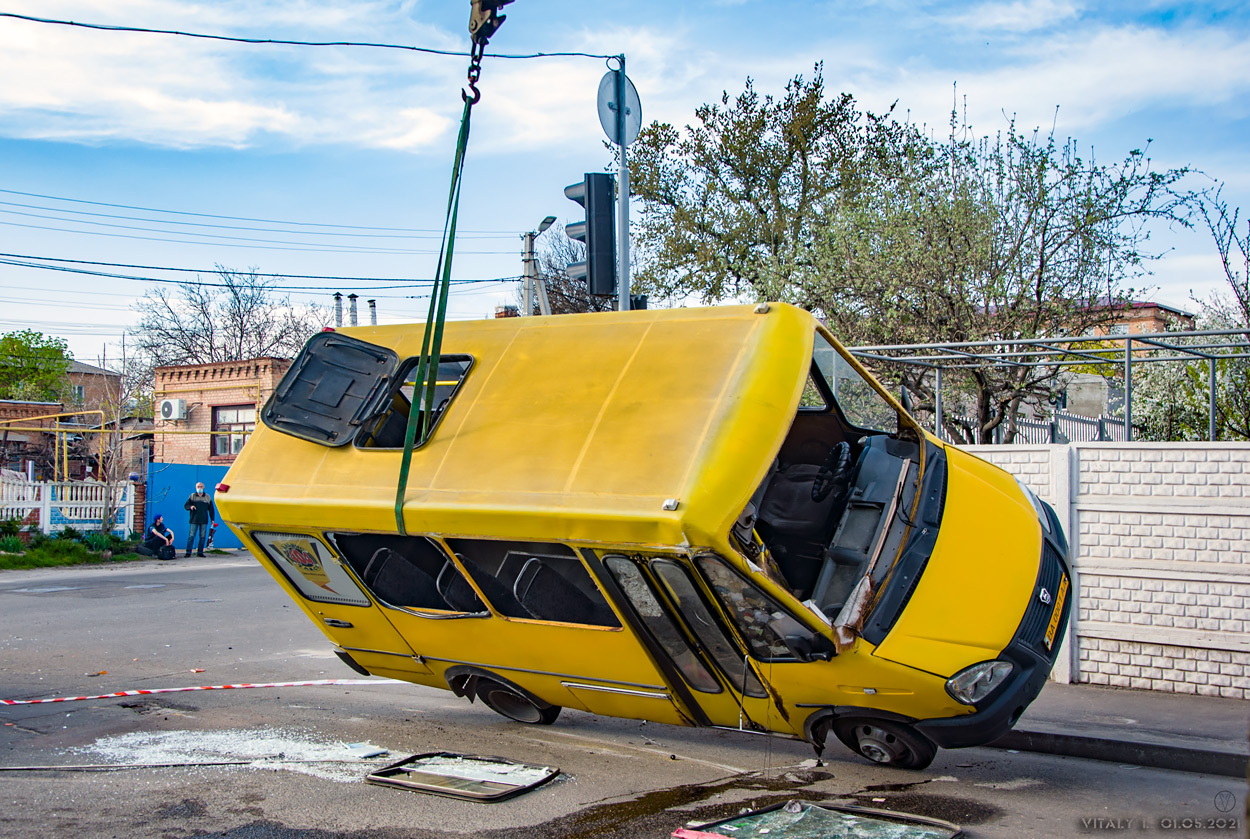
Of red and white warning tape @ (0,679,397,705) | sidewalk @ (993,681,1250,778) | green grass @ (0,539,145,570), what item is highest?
sidewalk @ (993,681,1250,778)

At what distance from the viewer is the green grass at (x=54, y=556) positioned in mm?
19562

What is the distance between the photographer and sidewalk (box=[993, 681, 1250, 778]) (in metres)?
5.87

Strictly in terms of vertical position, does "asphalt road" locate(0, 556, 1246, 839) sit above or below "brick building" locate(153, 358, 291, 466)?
below

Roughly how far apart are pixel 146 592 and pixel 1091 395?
14946 mm

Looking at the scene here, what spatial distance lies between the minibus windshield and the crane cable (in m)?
2.27

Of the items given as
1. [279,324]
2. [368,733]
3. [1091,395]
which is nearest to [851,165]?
[1091,395]

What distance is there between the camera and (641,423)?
486 centimetres

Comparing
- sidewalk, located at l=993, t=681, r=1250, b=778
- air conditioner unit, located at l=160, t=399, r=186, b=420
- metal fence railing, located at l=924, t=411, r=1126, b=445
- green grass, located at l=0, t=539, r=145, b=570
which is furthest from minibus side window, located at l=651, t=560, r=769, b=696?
air conditioner unit, located at l=160, t=399, r=186, b=420

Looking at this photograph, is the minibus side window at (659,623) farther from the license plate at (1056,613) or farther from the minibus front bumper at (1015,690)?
the license plate at (1056,613)

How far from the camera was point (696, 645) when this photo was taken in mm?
5031

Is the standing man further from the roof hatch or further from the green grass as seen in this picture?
the roof hatch

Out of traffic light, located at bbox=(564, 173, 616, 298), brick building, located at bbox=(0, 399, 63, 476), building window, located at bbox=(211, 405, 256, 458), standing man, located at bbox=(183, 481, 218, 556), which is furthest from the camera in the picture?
building window, located at bbox=(211, 405, 256, 458)

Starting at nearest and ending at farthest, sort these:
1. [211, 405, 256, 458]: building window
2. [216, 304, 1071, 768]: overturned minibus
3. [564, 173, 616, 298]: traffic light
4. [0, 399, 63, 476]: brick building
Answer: [216, 304, 1071, 768]: overturned minibus < [564, 173, 616, 298]: traffic light < [0, 399, 63, 476]: brick building < [211, 405, 256, 458]: building window

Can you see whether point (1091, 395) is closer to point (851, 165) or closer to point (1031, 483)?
point (1031, 483)
